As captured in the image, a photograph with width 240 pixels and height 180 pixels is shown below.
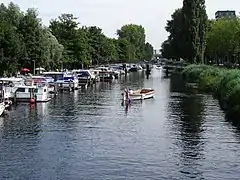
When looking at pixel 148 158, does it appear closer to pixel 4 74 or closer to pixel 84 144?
pixel 84 144

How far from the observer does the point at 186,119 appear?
157 ft

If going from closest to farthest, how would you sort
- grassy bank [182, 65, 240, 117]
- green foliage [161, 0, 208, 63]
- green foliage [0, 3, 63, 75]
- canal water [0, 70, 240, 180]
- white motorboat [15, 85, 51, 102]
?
canal water [0, 70, 240, 180]
grassy bank [182, 65, 240, 117]
white motorboat [15, 85, 51, 102]
green foliage [0, 3, 63, 75]
green foliage [161, 0, 208, 63]

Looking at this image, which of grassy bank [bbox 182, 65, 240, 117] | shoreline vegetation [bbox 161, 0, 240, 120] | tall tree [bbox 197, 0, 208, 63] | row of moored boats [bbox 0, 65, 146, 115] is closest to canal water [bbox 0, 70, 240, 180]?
grassy bank [bbox 182, 65, 240, 117]

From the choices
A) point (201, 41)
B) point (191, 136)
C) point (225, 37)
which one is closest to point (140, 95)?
point (191, 136)

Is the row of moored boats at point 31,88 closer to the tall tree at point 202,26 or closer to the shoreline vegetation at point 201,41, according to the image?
the shoreline vegetation at point 201,41

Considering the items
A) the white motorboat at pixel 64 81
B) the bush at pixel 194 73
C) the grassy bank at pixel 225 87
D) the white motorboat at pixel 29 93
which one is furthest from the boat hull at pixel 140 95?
the bush at pixel 194 73

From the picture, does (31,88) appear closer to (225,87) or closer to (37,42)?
(225,87)

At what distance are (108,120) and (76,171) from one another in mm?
18521

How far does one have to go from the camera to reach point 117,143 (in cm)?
3606

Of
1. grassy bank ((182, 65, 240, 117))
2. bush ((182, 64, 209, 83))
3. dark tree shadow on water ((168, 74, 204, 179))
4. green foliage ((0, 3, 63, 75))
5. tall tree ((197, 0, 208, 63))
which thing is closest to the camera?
dark tree shadow on water ((168, 74, 204, 179))

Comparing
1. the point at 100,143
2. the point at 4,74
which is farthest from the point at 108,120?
the point at 4,74

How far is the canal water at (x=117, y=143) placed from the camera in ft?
93.7

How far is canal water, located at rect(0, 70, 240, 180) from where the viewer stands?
28.5 m

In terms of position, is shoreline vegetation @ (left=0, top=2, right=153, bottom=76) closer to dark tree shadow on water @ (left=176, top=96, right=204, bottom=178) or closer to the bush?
the bush
